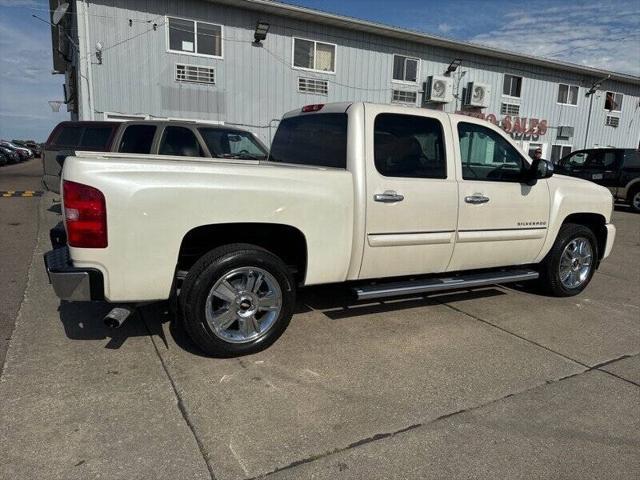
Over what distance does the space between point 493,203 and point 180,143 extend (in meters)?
5.33

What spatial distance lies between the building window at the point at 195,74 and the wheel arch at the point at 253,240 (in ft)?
41.7

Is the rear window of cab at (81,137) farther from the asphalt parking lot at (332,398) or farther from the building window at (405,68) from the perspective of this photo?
the building window at (405,68)

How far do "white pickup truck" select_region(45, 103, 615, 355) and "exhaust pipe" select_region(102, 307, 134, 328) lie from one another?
0.48 ft

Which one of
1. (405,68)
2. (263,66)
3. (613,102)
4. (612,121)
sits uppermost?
(405,68)

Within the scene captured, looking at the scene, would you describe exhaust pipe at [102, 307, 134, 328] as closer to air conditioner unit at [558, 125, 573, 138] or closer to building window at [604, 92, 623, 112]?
air conditioner unit at [558, 125, 573, 138]

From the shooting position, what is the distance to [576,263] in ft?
17.8

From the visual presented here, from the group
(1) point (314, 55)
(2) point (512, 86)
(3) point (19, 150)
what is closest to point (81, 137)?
(1) point (314, 55)

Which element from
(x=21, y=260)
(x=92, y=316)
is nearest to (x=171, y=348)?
(x=92, y=316)

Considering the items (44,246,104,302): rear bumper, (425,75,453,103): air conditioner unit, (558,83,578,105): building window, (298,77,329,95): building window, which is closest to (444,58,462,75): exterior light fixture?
(425,75,453,103): air conditioner unit

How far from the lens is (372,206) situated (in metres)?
3.81

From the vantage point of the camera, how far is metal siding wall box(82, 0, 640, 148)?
14.0m

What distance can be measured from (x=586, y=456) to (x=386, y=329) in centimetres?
189

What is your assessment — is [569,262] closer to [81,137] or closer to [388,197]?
[388,197]

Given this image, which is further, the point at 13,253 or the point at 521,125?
the point at 521,125
